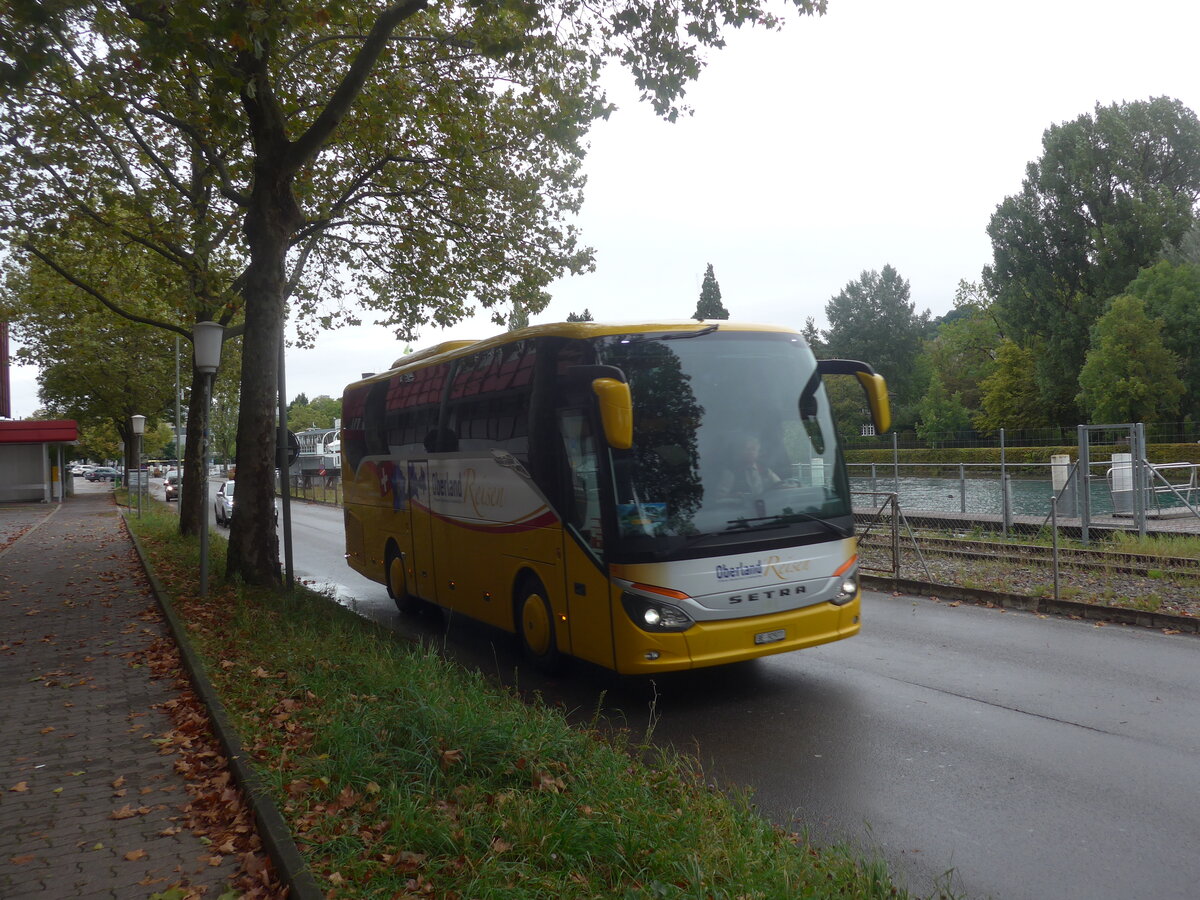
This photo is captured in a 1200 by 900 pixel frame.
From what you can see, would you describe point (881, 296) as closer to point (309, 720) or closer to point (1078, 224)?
point (1078, 224)

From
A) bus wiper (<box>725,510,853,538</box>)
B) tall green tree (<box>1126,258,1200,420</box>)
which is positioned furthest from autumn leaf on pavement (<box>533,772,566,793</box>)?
tall green tree (<box>1126,258,1200,420</box>)

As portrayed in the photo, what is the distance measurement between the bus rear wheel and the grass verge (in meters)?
4.58

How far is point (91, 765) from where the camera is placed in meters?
5.95

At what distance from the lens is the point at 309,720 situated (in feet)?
20.4

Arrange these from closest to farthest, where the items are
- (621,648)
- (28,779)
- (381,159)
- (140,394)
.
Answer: (28,779)
(621,648)
(381,159)
(140,394)

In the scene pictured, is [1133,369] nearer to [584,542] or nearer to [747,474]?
[747,474]

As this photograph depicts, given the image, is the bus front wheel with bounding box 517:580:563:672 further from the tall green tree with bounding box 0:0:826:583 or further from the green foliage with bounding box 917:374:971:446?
the green foliage with bounding box 917:374:971:446

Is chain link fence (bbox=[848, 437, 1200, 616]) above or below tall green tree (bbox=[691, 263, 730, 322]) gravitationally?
below

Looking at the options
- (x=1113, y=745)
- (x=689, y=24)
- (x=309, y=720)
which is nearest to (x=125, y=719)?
(x=309, y=720)

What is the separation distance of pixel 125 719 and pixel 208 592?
5.67 meters

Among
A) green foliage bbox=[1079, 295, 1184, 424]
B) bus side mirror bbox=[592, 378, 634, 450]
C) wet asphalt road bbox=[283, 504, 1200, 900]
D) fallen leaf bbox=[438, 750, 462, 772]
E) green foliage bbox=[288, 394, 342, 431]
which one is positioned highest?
green foliage bbox=[288, 394, 342, 431]

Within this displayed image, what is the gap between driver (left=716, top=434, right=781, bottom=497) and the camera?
23.4ft

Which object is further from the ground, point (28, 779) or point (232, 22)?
point (232, 22)

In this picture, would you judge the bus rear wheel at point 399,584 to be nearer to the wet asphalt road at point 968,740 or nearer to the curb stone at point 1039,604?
the wet asphalt road at point 968,740
